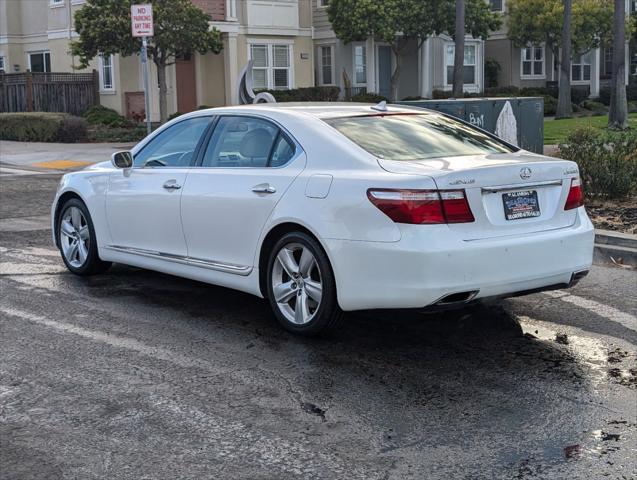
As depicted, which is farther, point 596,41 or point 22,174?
point 596,41

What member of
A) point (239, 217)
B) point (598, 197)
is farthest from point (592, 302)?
point (598, 197)

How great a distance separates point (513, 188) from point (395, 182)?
82 cm

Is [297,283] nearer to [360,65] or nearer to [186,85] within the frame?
[186,85]

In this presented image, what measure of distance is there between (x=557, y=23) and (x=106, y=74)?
56.3 ft

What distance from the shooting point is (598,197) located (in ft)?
37.3

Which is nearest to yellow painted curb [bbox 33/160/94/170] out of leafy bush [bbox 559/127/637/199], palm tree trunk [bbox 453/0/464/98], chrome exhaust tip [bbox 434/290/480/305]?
leafy bush [bbox 559/127/637/199]

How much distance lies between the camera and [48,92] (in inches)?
1202

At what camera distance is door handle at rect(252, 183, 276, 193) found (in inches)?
251

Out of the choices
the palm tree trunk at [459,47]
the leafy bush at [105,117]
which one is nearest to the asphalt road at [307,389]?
the palm tree trunk at [459,47]

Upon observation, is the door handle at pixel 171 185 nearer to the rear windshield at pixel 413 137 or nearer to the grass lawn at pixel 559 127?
the rear windshield at pixel 413 137

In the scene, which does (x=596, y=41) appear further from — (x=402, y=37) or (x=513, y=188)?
(x=513, y=188)

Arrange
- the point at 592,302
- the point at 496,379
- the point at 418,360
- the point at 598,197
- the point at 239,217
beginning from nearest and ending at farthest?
the point at 496,379, the point at 418,360, the point at 239,217, the point at 592,302, the point at 598,197

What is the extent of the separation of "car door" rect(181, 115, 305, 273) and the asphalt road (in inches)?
22.9

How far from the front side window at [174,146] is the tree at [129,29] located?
18606 millimetres
